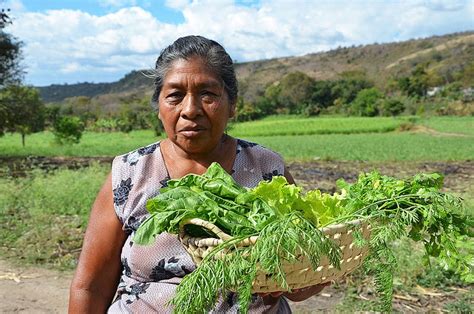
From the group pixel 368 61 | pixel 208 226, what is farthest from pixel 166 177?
pixel 368 61

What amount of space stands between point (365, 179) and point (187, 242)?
71cm

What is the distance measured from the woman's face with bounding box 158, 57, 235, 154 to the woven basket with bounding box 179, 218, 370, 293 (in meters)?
0.55

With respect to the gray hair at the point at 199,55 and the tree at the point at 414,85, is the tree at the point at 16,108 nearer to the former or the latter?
the gray hair at the point at 199,55

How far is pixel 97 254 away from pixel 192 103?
0.67 meters

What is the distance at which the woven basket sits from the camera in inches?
59.3

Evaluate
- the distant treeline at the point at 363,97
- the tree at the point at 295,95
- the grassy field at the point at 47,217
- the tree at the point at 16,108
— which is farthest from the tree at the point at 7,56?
the tree at the point at 295,95

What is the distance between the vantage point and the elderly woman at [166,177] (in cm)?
207

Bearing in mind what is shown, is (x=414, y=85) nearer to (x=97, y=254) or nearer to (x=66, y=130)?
(x=66, y=130)

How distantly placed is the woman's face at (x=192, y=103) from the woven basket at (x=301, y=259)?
55 centimetres

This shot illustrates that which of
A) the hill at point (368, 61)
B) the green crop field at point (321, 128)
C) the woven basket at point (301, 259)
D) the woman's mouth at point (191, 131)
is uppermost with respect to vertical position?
the woman's mouth at point (191, 131)

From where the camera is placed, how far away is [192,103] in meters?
2.03

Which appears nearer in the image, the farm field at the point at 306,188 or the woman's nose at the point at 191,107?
the woman's nose at the point at 191,107

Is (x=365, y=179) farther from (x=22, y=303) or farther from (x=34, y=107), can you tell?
(x=34, y=107)

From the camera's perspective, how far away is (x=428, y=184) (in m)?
1.97
